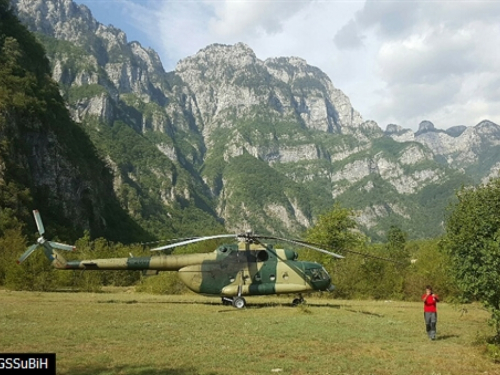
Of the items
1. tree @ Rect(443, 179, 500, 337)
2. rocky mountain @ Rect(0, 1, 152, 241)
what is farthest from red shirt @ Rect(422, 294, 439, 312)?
rocky mountain @ Rect(0, 1, 152, 241)

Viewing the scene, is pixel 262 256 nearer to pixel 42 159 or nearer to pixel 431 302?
pixel 431 302

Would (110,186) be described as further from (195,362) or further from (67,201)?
(195,362)

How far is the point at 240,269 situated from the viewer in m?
21.0

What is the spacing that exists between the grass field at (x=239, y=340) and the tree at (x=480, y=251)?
5.41ft

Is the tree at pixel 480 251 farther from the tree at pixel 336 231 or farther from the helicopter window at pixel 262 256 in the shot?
the tree at pixel 336 231

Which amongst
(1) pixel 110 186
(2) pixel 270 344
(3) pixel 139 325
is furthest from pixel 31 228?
(2) pixel 270 344

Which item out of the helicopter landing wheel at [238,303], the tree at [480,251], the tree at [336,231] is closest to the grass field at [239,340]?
the helicopter landing wheel at [238,303]

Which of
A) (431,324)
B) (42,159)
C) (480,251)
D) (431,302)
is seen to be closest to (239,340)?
(431,324)

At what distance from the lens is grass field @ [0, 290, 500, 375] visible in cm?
1042

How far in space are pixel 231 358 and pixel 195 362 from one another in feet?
3.11

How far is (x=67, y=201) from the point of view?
9175 cm

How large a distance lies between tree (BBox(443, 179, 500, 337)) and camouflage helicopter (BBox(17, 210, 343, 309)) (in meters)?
7.98

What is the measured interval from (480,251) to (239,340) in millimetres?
7471

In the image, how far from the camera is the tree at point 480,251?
12.1m
